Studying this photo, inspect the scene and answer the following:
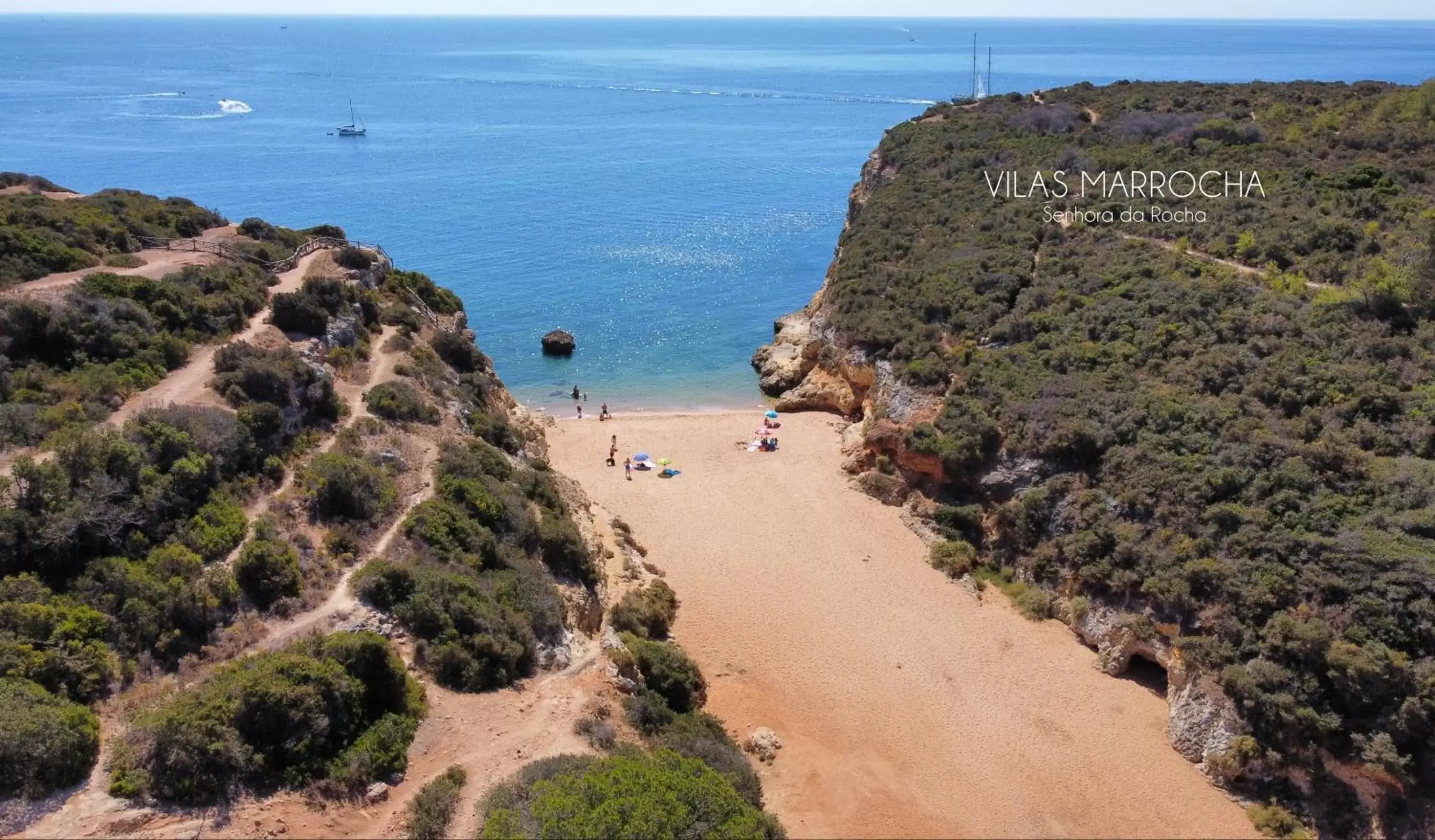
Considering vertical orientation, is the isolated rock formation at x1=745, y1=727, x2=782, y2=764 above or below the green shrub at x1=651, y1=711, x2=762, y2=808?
below

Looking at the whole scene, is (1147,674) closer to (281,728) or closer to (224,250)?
(281,728)

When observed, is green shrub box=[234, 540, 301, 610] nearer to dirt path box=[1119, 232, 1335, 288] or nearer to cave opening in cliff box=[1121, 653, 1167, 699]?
cave opening in cliff box=[1121, 653, 1167, 699]

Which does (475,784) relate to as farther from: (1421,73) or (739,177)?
(1421,73)

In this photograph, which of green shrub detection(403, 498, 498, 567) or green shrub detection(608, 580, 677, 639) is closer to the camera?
green shrub detection(403, 498, 498, 567)

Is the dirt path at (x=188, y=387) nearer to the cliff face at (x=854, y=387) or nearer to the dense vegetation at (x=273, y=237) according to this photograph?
the dense vegetation at (x=273, y=237)

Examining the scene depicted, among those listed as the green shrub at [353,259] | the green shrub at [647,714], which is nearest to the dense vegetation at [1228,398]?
the green shrub at [647,714]

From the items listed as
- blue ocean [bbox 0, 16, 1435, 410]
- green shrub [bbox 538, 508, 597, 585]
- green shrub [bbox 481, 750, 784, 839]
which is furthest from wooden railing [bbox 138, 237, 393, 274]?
green shrub [bbox 481, 750, 784, 839]

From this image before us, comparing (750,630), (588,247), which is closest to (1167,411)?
(750,630)
